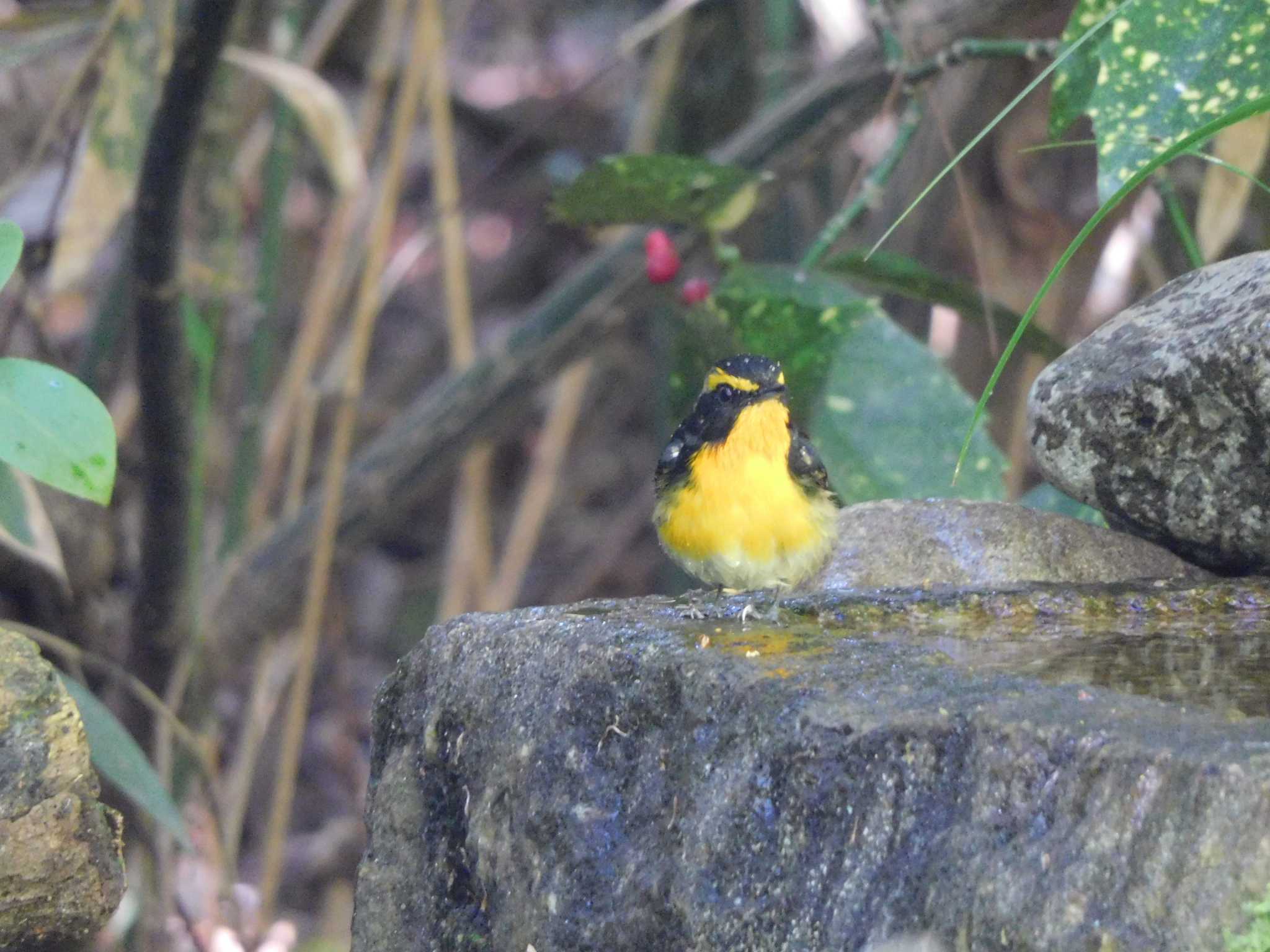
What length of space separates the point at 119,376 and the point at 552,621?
10.7 feet

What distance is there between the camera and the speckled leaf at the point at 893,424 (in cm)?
308

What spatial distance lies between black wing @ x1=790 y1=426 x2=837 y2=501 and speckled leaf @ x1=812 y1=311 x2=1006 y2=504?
0.05 m

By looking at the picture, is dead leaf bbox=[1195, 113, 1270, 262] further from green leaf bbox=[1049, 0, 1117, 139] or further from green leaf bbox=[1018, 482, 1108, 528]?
green leaf bbox=[1018, 482, 1108, 528]

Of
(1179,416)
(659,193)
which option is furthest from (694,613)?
(659,193)

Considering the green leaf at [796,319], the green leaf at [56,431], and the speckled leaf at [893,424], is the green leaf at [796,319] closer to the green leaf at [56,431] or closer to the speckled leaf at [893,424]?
the speckled leaf at [893,424]

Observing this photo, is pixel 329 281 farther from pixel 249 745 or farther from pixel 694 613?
pixel 694 613

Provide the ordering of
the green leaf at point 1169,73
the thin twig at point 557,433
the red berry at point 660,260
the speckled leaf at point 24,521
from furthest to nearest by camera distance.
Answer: the thin twig at point 557,433
the red berry at point 660,260
the speckled leaf at point 24,521
the green leaf at point 1169,73

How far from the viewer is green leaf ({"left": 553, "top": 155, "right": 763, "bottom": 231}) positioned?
3199mm

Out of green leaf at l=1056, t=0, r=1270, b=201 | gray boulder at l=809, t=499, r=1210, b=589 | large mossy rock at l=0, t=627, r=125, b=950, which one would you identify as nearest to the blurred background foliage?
green leaf at l=1056, t=0, r=1270, b=201

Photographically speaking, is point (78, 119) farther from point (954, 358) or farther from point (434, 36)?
point (954, 358)

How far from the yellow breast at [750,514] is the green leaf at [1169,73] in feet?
2.98

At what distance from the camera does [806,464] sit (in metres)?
3.24

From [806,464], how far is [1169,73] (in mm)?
1115

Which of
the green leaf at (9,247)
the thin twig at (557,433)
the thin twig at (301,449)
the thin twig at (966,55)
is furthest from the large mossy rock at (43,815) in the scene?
the thin twig at (557,433)
